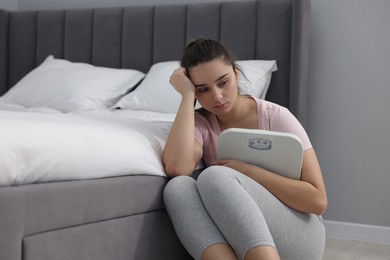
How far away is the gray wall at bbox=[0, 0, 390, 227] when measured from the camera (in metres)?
3.30

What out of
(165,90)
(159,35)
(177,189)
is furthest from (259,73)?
(177,189)

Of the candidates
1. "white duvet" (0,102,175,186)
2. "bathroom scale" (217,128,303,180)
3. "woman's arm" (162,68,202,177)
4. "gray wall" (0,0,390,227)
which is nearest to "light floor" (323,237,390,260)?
"gray wall" (0,0,390,227)

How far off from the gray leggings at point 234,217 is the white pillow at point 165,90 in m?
1.20

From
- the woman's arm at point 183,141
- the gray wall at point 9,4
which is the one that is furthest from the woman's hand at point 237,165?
the gray wall at point 9,4

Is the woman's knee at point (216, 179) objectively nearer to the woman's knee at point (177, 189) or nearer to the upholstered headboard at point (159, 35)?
the woman's knee at point (177, 189)

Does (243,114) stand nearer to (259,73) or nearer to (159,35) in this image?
(259,73)

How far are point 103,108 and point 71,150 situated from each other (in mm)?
1695

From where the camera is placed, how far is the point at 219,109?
204 centimetres

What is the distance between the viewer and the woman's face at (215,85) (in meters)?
2.01

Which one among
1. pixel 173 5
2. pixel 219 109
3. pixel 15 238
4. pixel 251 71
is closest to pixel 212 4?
pixel 173 5

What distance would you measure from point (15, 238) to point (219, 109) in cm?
82

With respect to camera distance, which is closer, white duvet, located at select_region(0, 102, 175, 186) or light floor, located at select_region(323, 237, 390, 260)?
white duvet, located at select_region(0, 102, 175, 186)

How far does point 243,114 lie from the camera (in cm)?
214

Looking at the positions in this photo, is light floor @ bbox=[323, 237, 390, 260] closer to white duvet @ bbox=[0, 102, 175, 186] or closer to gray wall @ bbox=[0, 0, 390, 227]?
gray wall @ bbox=[0, 0, 390, 227]
